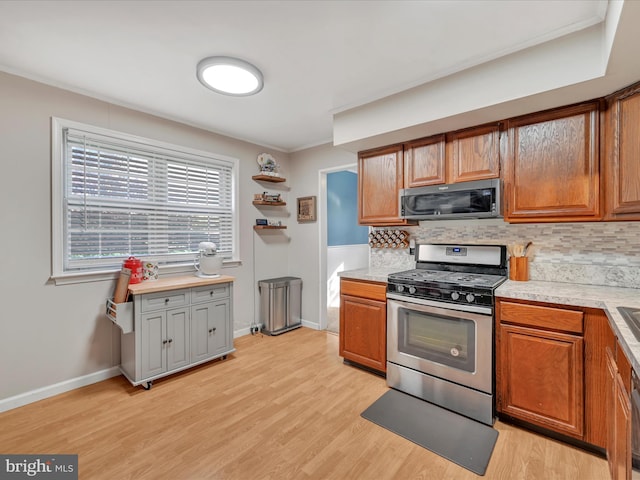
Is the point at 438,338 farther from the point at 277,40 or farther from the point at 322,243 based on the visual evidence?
the point at 277,40

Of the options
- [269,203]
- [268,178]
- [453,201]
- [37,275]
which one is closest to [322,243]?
[269,203]

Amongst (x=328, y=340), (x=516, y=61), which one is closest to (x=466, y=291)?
(x=516, y=61)

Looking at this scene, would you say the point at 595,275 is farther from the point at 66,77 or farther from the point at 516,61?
the point at 66,77

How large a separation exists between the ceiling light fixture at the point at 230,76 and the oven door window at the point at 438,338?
2156mm

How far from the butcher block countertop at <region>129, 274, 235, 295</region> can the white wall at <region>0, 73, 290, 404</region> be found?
15.1 inches

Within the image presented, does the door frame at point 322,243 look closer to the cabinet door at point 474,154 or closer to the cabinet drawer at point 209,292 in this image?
the cabinet drawer at point 209,292

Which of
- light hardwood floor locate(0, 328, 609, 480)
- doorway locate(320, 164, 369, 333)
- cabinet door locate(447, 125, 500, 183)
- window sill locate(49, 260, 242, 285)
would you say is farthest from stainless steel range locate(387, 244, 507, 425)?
window sill locate(49, 260, 242, 285)

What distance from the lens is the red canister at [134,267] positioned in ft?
8.41

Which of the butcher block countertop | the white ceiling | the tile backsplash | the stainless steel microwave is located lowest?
the butcher block countertop

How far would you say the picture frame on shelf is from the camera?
3920 millimetres

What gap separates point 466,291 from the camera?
2055 mm

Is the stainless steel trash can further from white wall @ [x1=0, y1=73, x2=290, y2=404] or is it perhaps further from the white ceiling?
the white ceiling

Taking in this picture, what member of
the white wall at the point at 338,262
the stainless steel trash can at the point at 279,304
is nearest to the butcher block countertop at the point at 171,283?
the stainless steel trash can at the point at 279,304

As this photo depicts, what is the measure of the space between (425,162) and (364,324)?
5.13 feet
